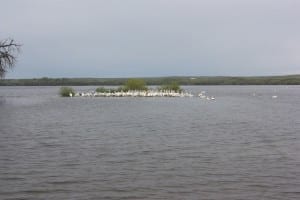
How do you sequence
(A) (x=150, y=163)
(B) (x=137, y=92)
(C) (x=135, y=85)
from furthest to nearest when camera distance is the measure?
(C) (x=135, y=85) → (B) (x=137, y=92) → (A) (x=150, y=163)

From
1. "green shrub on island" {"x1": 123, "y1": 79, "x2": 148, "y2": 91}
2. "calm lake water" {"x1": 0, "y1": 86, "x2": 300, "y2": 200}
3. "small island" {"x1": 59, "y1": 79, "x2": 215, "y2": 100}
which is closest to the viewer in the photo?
"calm lake water" {"x1": 0, "y1": 86, "x2": 300, "y2": 200}

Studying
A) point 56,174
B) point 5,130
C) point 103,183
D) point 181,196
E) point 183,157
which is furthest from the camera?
point 5,130

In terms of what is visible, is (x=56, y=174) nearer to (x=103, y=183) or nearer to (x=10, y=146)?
(x=103, y=183)

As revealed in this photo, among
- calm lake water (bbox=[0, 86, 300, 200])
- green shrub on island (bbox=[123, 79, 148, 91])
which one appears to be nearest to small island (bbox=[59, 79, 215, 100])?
green shrub on island (bbox=[123, 79, 148, 91])

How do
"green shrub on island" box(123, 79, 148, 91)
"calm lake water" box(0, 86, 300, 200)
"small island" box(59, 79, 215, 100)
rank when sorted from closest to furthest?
"calm lake water" box(0, 86, 300, 200) → "small island" box(59, 79, 215, 100) → "green shrub on island" box(123, 79, 148, 91)

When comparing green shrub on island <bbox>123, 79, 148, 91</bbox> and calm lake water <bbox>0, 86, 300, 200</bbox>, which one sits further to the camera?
green shrub on island <bbox>123, 79, 148, 91</bbox>

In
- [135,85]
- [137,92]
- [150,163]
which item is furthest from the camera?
[135,85]

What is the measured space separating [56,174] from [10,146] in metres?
6.65

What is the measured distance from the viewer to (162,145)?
22344 mm

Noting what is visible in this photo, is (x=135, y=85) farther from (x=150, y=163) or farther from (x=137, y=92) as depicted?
(x=150, y=163)

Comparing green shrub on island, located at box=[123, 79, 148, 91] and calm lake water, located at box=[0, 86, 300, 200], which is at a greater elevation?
green shrub on island, located at box=[123, 79, 148, 91]

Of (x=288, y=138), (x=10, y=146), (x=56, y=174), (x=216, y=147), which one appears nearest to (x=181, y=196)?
(x=56, y=174)

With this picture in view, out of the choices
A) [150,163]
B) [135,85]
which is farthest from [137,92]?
[150,163]

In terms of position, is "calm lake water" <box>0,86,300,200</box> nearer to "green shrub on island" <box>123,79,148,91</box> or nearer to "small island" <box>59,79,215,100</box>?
"small island" <box>59,79,215,100</box>
